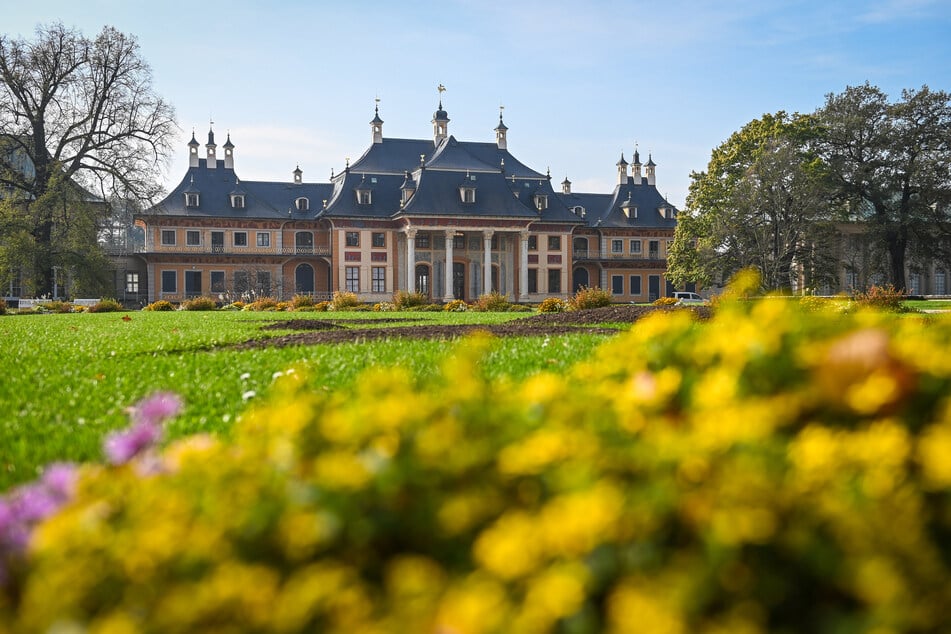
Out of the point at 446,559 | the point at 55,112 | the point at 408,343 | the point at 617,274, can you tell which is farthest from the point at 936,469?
the point at 617,274

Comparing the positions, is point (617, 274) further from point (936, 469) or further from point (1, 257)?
point (936, 469)

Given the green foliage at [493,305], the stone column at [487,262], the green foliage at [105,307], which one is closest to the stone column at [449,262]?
the stone column at [487,262]

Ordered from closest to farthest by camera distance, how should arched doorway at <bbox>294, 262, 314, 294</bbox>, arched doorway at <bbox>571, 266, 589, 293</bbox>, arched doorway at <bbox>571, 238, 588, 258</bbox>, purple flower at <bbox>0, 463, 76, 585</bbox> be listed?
purple flower at <bbox>0, 463, 76, 585</bbox> < arched doorway at <bbox>294, 262, 314, 294</bbox> < arched doorway at <bbox>571, 238, 588, 258</bbox> < arched doorway at <bbox>571, 266, 589, 293</bbox>

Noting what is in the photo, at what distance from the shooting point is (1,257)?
3403 centimetres

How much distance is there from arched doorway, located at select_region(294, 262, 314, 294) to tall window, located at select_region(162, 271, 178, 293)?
8.27 m

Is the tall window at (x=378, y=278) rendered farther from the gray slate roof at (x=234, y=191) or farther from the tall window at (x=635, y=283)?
the tall window at (x=635, y=283)

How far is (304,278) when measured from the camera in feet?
186

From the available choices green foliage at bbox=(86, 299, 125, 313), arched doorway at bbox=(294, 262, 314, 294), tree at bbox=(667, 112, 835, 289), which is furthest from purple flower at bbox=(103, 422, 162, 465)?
arched doorway at bbox=(294, 262, 314, 294)

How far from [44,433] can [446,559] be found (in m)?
4.02

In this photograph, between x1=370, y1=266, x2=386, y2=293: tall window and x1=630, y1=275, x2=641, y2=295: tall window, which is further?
x1=630, y1=275, x2=641, y2=295: tall window

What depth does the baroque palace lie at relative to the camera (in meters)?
53.4

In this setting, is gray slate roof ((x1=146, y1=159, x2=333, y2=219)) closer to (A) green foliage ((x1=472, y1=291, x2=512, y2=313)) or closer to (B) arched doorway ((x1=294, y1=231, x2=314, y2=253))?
(B) arched doorway ((x1=294, y1=231, x2=314, y2=253))

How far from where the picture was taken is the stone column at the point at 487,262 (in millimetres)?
53156

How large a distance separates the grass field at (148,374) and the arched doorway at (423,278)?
141ft
